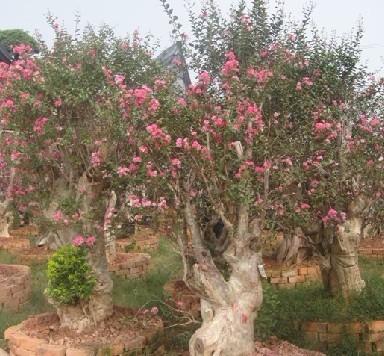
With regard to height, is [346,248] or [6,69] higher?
[6,69]

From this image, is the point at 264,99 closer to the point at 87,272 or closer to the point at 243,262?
the point at 243,262

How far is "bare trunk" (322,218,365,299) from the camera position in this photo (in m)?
8.92

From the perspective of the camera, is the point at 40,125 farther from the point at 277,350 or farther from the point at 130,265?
the point at 130,265

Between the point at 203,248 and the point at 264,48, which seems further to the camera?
the point at 264,48

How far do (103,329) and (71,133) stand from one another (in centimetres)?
279

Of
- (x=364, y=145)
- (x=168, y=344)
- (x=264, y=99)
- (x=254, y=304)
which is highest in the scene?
(x=264, y=99)

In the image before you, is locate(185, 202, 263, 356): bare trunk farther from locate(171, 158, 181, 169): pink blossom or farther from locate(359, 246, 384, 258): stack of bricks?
locate(359, 246, 384, 258): stack of bricks

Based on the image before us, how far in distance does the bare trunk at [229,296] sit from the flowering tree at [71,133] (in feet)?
6.02

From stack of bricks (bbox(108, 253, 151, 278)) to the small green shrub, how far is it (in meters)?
5.12

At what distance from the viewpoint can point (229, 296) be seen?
6727 mm

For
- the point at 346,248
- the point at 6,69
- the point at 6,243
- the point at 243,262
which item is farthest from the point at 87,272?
the point at 6,243

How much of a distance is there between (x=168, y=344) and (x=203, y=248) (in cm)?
204

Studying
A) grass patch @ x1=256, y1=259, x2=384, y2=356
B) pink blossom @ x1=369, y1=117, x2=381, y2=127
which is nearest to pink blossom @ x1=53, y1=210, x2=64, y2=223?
grass patch @ x1=256, y1=259, x2=384, y2=356

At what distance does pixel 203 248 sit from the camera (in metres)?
7.03
